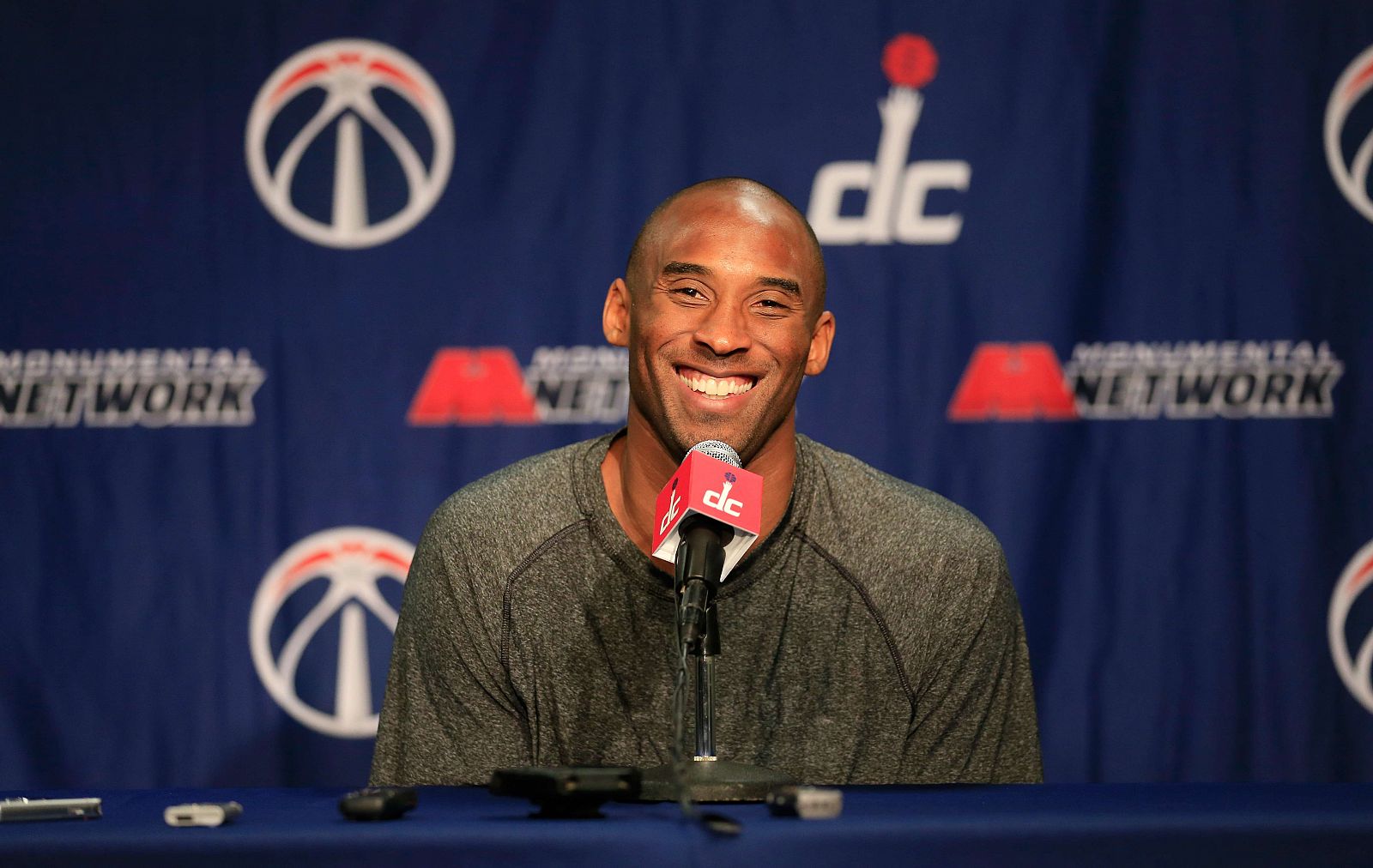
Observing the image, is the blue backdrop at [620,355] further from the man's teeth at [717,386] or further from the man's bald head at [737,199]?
the man's teeth at [717,386]

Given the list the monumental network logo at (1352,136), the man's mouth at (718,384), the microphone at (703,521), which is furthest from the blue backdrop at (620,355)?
the microphone at (703,521)

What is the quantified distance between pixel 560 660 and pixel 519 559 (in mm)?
184

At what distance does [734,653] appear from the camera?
210cm

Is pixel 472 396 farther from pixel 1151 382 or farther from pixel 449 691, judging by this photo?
pixel 1151 382

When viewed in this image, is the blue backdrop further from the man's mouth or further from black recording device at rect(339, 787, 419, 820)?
black recording device at rect(339, 787, 419, 820)

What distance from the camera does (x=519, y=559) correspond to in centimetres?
215

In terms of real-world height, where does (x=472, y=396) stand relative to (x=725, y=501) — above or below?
above

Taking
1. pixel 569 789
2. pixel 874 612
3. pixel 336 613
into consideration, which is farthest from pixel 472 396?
pixel 569 789

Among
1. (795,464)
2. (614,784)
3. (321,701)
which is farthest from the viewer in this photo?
(321,701)

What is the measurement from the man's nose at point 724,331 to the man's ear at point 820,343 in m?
0.20

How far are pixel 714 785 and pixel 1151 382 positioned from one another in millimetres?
1904

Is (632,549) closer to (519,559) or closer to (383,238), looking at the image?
(519,559)

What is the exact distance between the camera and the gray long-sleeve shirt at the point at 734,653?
2047 millimetres

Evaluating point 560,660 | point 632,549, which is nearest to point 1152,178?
point 632,549
